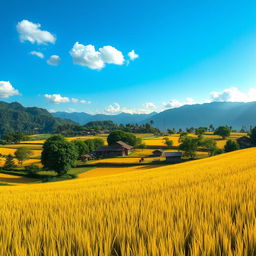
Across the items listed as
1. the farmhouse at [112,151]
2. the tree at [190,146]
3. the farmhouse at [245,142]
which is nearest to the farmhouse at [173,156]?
the tree at [190,146]

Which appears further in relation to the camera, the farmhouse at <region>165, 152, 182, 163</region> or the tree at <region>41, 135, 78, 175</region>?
the farmhouse at <region>165, 152, 182, 163</region>

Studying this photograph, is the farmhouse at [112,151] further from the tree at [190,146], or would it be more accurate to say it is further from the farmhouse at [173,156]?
the tree at [190,146]

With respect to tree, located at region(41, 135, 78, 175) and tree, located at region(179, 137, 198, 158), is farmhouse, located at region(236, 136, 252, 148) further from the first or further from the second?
tree, located at region(41, 135, 78, 175)

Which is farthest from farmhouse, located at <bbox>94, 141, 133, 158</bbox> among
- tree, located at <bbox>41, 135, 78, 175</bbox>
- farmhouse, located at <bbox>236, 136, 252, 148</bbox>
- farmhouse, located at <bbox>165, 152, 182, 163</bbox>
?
farmhouse, located at <bbox>236, 136, 252, 148</bbox>

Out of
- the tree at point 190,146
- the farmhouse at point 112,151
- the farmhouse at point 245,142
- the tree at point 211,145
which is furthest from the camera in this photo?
the farmhouse at point 245,142

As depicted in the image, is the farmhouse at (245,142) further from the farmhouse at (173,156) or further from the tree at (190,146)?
the farmhouse at (173,156)

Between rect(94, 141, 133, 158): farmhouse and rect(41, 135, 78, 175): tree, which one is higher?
rect(41, 135, 78, 175): tree

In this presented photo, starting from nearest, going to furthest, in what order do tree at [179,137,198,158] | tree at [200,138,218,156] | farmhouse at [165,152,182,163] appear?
tree at [179,137,198,158]
farmhouse at [165,152,182,163]
tree at [200,138,218,156]

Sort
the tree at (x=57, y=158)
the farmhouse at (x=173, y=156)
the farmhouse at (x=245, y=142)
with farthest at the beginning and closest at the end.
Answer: the farmhouse at (x=245, y=142), the farmhouse at (x=173, y=156), the tree at (x=57, y=158)

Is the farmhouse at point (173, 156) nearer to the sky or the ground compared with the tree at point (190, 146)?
nearer to the ground

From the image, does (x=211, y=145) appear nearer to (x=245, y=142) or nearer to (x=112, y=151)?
(x=245, y=142)

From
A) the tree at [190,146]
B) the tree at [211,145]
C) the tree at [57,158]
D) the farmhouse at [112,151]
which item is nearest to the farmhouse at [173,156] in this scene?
the tree at [190,146]

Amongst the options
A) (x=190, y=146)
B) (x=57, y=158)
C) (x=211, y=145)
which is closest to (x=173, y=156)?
(x=190, y=146)

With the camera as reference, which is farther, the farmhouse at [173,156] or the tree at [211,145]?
the tree at [211,145]
